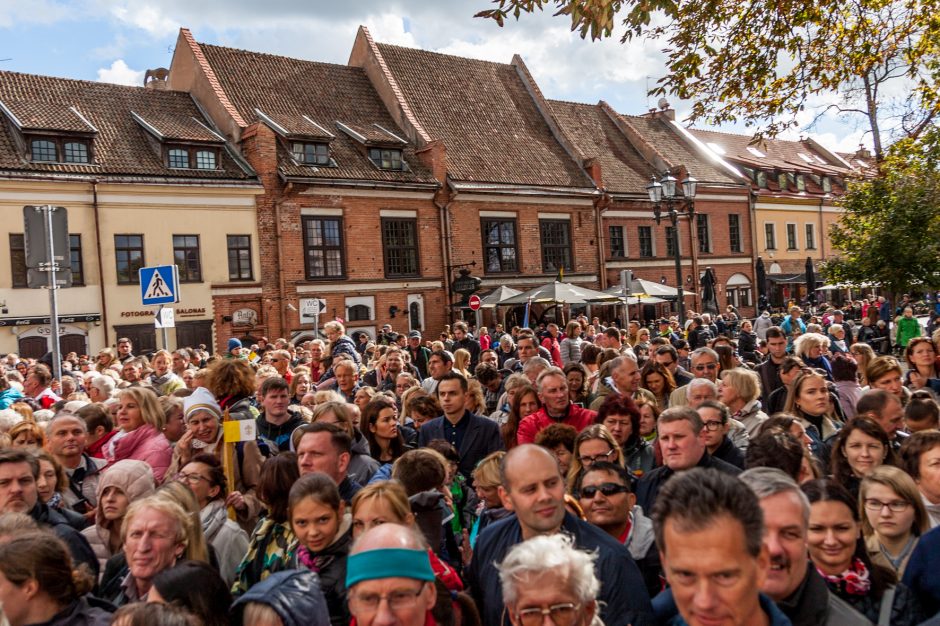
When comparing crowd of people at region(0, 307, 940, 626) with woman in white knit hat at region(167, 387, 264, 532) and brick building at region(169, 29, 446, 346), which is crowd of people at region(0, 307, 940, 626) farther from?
brick building at region(169, 29, 446, 346)

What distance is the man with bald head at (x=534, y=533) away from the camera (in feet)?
11.4

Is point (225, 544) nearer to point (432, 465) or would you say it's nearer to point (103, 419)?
point (432, 465)

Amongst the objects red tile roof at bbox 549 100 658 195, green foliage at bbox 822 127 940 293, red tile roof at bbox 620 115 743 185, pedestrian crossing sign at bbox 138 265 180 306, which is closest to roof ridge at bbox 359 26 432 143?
red tile roof at bbox 549 100 658 195

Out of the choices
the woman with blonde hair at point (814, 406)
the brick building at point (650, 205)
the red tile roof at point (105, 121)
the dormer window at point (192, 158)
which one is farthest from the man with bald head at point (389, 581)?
the brick building at point (650, 205)

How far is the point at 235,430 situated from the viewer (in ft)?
18.1

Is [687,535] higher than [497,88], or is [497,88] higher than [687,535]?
[497,88]

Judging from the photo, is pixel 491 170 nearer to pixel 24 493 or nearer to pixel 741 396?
pixel 741 396

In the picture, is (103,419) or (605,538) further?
(103,419)

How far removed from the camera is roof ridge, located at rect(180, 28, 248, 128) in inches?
1069

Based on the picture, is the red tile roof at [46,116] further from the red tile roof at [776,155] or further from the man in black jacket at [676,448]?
the red tile roof at [776,155]

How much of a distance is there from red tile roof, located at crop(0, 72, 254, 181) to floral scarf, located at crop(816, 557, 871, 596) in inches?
946

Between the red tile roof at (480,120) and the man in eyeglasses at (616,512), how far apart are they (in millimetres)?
26646

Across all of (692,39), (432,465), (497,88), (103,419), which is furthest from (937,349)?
(497,88)

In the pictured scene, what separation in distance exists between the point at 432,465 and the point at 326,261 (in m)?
23.5
